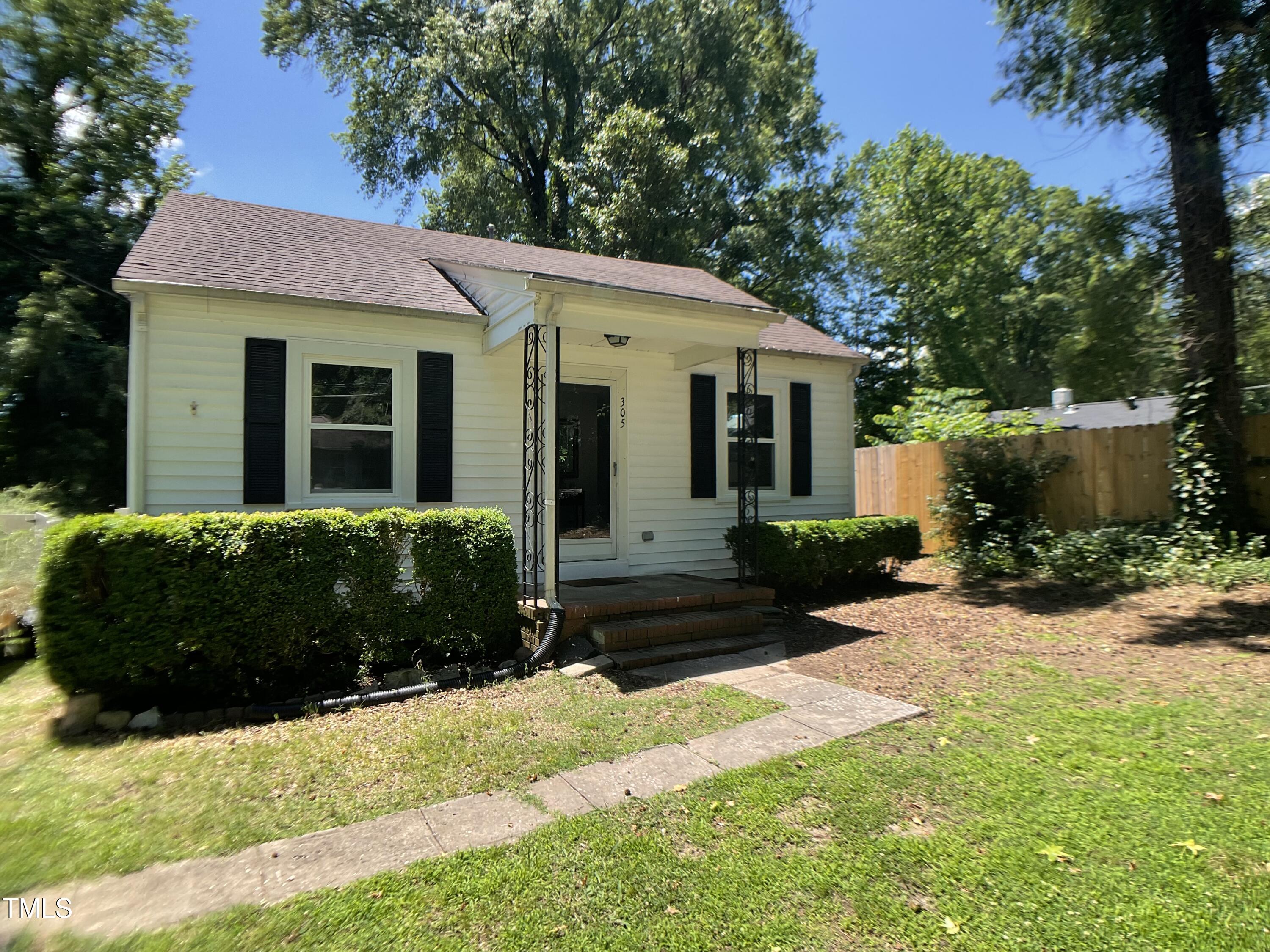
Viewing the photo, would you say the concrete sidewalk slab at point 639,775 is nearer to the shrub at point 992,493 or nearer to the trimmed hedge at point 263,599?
the trimmed hedge at point 263,599

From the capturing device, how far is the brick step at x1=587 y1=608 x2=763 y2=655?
5.91 meters

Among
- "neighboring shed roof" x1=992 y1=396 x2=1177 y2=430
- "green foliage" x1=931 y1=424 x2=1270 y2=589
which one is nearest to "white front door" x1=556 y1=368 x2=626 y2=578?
"green foliage" x1=931 y1=424 x2=1270 y2=589

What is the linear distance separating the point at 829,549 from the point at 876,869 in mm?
5885

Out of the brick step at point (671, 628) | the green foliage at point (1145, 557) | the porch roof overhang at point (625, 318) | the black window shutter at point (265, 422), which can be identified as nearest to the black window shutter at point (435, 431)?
the porch roof overhang at point (625, 318)

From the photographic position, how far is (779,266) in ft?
73.2

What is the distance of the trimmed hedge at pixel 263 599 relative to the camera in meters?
4.43

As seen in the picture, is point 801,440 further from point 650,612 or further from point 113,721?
point 113,721

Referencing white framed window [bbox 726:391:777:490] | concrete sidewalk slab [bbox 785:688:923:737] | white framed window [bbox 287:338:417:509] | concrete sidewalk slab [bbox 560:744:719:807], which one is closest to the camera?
concrete sidewalk slab [bbox 560:744:719:807]

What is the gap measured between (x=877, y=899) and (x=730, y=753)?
1.42 m

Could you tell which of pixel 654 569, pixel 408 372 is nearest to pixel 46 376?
pixel 408 372

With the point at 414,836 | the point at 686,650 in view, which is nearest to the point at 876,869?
the point at 414,836

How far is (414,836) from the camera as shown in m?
3.03

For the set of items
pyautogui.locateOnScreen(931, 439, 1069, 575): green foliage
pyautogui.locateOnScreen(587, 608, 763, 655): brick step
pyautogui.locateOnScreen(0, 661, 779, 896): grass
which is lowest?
pyautogui.locateOnScreen(0, 661, 779, 896): grass

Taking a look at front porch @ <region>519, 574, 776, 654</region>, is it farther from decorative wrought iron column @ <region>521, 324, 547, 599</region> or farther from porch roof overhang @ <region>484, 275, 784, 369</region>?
porch roof overhang @ <region>484, 275, 784, 369</region>
